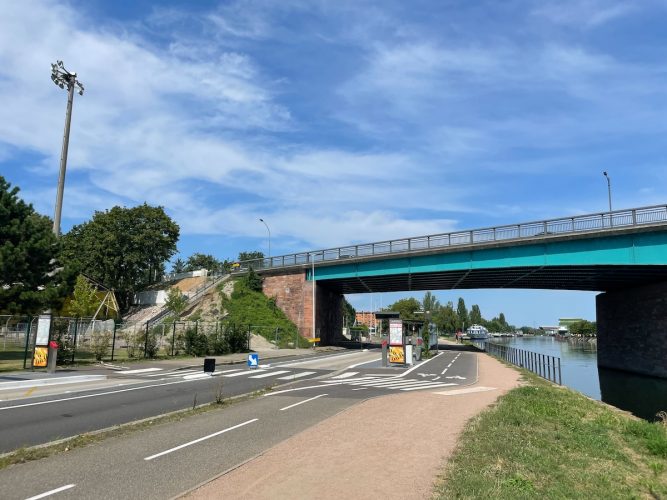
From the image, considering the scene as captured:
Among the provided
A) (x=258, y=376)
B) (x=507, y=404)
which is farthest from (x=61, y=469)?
(x=258, y=376)

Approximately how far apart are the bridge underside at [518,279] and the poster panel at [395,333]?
1669cm

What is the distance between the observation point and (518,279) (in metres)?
49.6

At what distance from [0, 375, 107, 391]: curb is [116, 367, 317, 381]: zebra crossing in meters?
2.00

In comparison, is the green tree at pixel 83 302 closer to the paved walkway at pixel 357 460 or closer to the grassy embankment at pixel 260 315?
the grassy embankment at pixel 260 315

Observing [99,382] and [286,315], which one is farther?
[286,315]

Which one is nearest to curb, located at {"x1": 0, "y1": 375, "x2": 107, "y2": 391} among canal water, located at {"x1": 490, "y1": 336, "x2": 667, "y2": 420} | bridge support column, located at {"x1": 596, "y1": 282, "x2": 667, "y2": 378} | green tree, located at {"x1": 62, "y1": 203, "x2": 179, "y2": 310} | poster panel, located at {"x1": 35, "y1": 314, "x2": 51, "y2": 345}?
poster panel, located at {"x1": 35, "y1": 314, "x2": 51, "y2": 345}

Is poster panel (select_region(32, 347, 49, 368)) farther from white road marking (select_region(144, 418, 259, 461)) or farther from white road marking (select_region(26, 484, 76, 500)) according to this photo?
white road marking (select_region(26, 484, 76, 500))

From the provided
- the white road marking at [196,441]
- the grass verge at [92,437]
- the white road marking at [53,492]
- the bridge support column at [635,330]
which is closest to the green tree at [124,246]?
the bridge support column at [635,330]

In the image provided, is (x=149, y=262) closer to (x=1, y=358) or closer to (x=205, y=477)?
(x=1, y=358)

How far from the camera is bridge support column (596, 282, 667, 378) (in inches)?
1544

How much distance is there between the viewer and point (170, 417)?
11.8 metres

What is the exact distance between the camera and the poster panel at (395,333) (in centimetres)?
2931

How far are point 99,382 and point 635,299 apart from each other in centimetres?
4314

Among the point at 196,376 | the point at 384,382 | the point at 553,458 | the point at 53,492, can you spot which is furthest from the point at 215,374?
the point at 553,458
